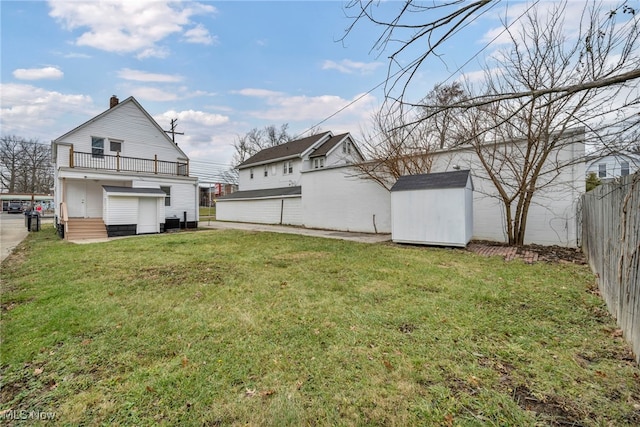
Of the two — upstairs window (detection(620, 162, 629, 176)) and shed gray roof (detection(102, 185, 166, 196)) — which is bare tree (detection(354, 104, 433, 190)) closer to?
upstairs window (detection(620, 162, 629, 176))

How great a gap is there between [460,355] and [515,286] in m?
3.00

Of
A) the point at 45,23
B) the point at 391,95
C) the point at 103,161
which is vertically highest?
the point at 45,23

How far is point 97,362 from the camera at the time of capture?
100 inches

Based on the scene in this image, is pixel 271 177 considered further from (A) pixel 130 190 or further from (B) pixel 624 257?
(B) pixel 624 257

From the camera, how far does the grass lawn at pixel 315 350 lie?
77.1 inches

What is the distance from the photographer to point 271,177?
77.7 ft

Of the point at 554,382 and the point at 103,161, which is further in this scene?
the point at 103,161

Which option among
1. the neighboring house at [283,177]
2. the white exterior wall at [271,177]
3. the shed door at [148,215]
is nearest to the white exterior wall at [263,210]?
the neighboring house at [283,177]

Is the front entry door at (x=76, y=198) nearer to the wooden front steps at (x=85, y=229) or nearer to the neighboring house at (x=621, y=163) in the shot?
the wooden front steps at (x=85, y=229)

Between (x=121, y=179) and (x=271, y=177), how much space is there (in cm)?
1168

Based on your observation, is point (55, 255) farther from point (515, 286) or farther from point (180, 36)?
point (515, 286)

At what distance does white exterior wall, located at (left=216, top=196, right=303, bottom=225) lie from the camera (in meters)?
18.2

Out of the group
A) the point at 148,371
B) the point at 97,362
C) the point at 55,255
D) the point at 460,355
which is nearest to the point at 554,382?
the point at 460,355

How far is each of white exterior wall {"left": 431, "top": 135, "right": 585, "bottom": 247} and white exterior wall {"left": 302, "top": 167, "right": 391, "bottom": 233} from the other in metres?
3.90
